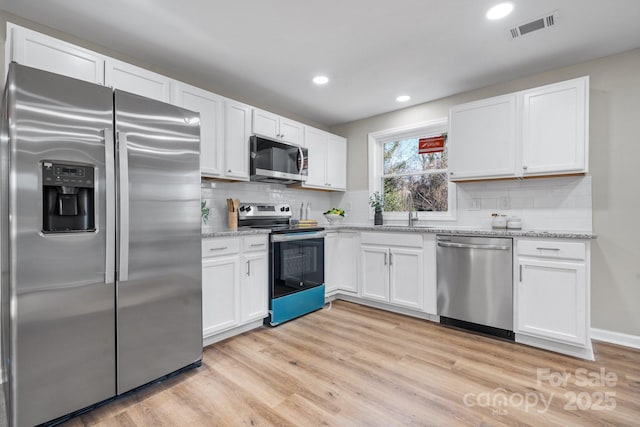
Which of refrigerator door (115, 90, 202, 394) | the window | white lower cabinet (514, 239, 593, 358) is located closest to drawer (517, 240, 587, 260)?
white lower cabinet (514, 239, 593, 358)

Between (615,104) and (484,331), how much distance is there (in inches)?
88.1

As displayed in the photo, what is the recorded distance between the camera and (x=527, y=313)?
8.41ft

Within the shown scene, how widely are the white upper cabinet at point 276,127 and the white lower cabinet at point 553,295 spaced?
2.49 metres

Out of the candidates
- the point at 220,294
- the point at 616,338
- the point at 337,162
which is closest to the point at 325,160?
the point at 337,162

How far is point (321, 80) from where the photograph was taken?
3.14 m

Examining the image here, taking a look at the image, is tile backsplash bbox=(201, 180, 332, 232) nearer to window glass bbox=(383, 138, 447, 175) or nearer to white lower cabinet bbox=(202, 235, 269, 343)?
white lower cabinet bbox=(202, 235, 269, 343)

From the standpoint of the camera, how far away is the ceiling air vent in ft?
6.97

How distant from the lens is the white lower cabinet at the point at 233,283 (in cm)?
251

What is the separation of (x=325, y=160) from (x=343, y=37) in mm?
1828

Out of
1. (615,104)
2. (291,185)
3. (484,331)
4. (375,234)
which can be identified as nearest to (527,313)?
(484,331)

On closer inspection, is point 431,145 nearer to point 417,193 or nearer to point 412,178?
point 412,178

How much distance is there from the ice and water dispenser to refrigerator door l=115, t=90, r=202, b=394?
143 mm

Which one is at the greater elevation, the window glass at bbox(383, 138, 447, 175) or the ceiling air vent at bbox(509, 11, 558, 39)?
the ceiling air vent at bbox(509, 11, 558, 39)

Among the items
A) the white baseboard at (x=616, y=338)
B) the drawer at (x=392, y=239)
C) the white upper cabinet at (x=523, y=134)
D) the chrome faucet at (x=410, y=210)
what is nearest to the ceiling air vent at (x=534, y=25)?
the white upper cabinet at (x=523, y=134)
